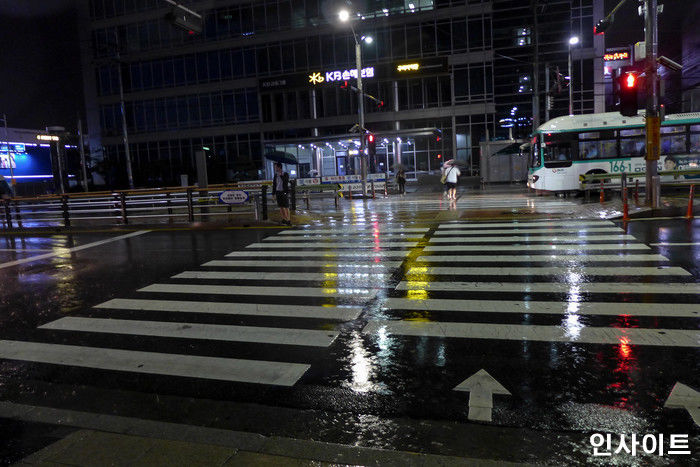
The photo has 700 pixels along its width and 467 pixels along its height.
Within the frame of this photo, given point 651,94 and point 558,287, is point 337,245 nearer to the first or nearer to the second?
point 558,287

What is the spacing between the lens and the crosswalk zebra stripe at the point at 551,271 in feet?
25.4

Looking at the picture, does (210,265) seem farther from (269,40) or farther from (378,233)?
(269,40)

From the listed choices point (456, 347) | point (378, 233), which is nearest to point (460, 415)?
point (456, 347)

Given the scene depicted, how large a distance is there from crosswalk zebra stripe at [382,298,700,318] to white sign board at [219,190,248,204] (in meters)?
11.3

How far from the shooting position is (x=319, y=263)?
9.70 metres

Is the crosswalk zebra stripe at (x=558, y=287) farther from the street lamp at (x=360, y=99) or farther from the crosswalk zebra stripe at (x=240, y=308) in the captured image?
the street lamp at (x=360, y=99)

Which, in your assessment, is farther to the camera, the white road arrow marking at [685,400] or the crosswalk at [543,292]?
the crosswalk at [543,292]

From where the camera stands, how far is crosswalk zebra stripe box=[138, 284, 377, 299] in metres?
7.29

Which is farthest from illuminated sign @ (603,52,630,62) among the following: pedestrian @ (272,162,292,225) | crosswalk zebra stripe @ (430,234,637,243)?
crosswalk zebra stripe @ (430,234,637,243)

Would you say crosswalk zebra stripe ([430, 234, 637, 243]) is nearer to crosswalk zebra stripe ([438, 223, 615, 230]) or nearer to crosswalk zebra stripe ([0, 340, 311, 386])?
crosswalk zebra stripe ([438, 223, 615, 230])

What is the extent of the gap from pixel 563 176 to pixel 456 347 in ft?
70.7

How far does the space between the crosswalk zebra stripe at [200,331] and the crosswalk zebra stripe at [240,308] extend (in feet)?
1.73

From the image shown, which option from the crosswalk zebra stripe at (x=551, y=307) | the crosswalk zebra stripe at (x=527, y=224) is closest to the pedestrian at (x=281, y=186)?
the crosswalk zebra stripe at (x=527, y=224)

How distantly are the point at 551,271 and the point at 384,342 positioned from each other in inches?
165
